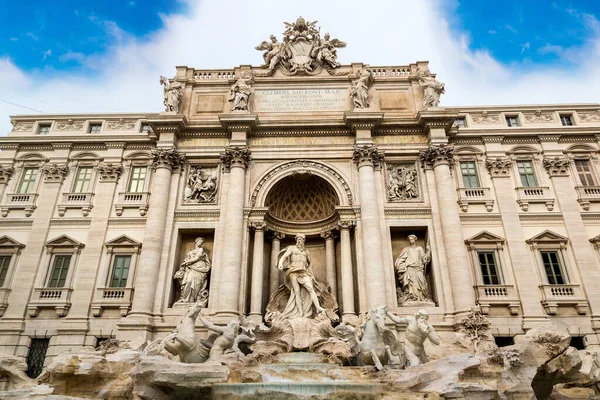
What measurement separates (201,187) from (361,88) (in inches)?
384

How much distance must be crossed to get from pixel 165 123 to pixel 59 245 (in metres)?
7.85

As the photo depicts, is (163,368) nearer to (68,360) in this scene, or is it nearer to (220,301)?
(68,360)

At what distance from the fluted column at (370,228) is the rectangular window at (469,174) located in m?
4.54

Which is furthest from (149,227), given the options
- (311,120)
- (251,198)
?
(311,120)

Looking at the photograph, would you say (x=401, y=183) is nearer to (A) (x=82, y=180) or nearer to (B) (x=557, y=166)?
(B) (x=557, y=166)

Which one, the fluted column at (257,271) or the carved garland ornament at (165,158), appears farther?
the carved garland ornament at (165,158)

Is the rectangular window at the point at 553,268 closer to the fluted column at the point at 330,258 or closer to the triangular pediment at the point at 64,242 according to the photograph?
the fluted column at the point at 330,258

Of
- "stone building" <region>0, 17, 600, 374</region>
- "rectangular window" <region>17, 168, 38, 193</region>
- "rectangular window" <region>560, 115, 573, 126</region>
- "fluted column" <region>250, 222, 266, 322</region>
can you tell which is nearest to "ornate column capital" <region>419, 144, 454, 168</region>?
"stone building" <region>0, 17, 600, 374</region>

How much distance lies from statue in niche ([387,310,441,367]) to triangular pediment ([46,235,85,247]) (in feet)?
51.5

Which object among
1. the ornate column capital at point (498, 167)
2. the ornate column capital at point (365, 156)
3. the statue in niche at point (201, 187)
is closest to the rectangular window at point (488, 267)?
the ornate column capital at point (498, 167)

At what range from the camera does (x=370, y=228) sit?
18.3m

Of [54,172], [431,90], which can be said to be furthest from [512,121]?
[54,172]

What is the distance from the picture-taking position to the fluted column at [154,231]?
17.2 m

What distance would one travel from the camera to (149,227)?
732 inches
